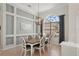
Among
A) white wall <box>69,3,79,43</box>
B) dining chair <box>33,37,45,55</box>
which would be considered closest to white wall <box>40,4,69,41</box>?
white wall <box>69,3,79,43</box>

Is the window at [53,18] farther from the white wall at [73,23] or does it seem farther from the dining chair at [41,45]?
the dining chair at [41,45]

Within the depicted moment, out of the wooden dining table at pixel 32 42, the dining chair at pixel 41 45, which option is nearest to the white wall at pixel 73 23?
the dining chair at pixel 41 45

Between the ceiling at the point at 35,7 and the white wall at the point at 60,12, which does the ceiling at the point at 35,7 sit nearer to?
the ceiling at the point at 35,7

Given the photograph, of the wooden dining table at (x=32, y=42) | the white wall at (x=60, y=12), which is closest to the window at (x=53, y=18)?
the white wall at (x=60, y=12)

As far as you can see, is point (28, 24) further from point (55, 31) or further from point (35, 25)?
point (55, 31)

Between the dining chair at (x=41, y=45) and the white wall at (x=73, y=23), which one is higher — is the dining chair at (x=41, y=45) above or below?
below

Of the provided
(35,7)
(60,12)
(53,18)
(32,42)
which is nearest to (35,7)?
(35,7)

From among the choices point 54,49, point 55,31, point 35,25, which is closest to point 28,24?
point 35,25

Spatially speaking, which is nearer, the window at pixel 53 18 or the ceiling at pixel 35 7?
the ceiling at pixel 35 7

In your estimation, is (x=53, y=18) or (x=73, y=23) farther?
(x=53, y=18)

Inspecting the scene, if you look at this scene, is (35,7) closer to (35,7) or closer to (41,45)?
(35,7)

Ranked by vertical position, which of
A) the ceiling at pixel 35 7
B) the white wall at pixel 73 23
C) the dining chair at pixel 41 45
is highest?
the ceiling at pixel 35 7

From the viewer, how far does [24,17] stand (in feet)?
9.09

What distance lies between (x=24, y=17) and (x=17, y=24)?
0.86 ft
